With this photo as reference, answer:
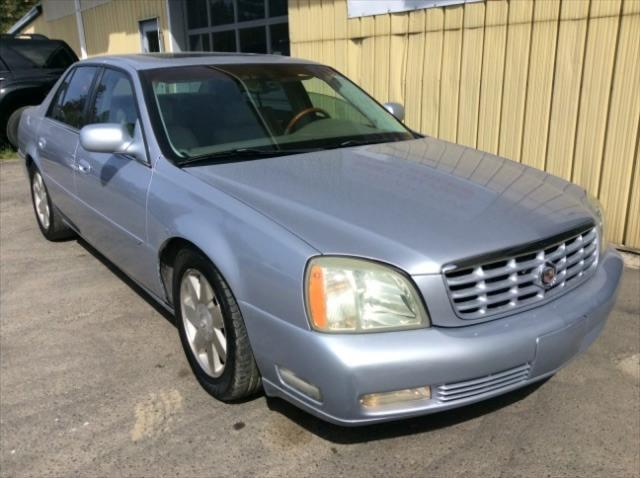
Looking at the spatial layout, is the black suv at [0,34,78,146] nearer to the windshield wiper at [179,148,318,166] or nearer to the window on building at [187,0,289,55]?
the window on building at [187,0,289,55]


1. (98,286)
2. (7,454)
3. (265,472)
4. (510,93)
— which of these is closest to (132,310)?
(98,286)

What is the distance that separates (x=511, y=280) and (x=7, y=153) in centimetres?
999

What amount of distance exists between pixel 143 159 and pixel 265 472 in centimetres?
166

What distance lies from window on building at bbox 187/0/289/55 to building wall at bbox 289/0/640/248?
10.2ft

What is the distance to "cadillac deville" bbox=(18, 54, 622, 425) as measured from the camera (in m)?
2.13

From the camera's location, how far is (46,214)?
5.20 meters

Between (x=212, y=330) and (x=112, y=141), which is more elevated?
(x=112, y=141)

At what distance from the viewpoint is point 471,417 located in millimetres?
2709

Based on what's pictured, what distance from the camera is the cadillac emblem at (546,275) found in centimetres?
234

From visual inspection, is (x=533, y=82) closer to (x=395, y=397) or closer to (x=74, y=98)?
(x=74, y=98)

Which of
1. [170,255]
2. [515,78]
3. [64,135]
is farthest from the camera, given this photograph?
[515,78]

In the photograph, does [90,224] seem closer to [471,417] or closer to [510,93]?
[471,417]

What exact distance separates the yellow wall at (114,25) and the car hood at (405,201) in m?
9.86

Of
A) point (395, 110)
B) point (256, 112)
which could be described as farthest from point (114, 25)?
point (256, 112)
